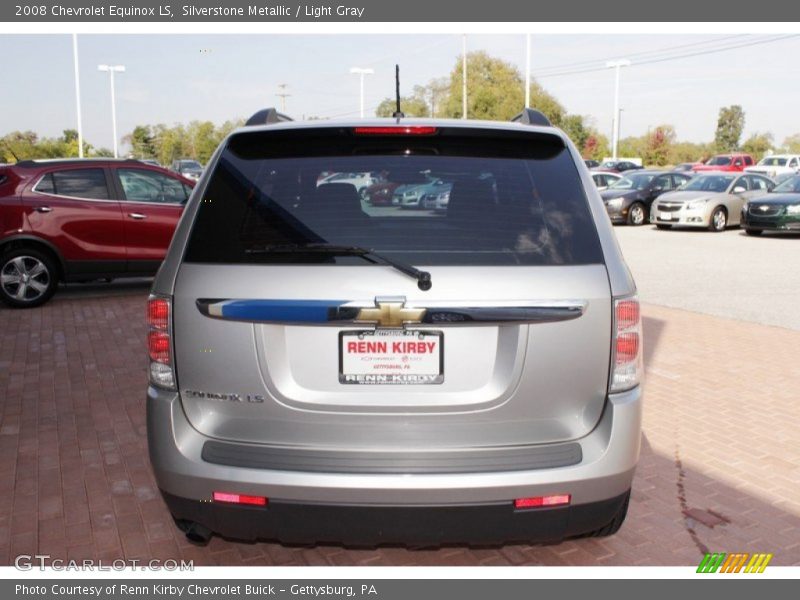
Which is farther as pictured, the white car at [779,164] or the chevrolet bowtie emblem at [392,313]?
the white car at [779,164]

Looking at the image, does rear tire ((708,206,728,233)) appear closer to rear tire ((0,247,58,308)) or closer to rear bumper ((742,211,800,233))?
rear bumper ((742,211,800,233))

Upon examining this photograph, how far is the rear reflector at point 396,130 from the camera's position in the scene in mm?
3021

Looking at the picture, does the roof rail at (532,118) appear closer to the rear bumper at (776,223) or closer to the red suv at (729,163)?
the rear bumper at (776,223)

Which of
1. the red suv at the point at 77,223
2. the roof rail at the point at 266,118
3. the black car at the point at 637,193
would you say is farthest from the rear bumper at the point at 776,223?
the roof rail at the point at 266,118

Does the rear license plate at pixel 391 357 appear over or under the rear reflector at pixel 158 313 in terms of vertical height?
under

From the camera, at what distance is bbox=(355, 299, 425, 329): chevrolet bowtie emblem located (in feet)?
8.57

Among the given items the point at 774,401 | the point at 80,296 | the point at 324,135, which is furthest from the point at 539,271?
the point at 80,296

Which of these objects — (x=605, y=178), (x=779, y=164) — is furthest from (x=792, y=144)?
(x=605, y=178)

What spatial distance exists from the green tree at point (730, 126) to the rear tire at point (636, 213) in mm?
79372

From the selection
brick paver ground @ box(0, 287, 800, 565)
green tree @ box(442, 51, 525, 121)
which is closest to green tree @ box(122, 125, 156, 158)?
green tree @ box(442, 51, 525, 121)

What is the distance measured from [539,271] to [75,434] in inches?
150

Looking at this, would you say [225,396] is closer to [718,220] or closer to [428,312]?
[428,312]

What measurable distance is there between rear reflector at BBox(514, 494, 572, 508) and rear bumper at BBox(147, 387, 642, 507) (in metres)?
0.02

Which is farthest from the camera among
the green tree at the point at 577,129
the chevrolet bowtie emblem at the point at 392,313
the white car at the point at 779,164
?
the green tree at the point at 577,129
